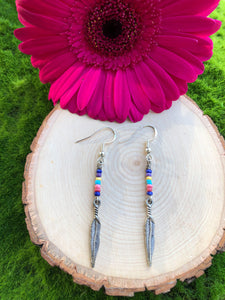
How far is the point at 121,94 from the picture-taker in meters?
0.63

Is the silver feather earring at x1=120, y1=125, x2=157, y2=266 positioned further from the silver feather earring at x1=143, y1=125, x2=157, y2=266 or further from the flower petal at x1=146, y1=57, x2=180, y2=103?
the flower petal at x1=146, y1=57, x2=180, y2=103

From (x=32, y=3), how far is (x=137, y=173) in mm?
473

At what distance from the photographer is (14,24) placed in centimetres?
107

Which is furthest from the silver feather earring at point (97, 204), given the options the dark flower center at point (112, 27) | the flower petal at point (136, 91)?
the dark flower center at point (112, 27)

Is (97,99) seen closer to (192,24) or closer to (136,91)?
(136,91)

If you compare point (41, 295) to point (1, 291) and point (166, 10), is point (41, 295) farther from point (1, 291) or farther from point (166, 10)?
→ point (166, 10)

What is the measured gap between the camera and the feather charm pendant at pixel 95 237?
1.89ft

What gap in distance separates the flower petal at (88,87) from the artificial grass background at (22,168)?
0.37 metres

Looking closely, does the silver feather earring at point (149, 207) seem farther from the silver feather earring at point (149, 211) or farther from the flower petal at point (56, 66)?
the flower petal at point (56, 66)

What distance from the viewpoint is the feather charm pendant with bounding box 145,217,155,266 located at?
0.58 metres

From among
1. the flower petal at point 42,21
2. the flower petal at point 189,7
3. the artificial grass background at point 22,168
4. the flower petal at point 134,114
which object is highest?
the flower petal at point 189,7

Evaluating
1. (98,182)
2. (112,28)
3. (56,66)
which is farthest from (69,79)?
(98,182)

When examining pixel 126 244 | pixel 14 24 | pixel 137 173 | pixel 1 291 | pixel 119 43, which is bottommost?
pixel 1 291

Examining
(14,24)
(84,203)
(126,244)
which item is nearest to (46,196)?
(84,203)
